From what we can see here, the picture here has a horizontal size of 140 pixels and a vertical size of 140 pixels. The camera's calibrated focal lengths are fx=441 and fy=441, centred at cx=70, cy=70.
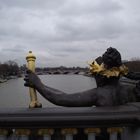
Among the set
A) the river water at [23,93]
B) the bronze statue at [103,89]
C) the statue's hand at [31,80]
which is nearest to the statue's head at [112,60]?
the bronze statue at [103,89]

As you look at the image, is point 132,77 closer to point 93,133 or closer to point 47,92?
point 47,92

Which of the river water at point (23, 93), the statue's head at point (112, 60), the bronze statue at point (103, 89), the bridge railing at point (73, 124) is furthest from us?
the river water at point (23, 93)

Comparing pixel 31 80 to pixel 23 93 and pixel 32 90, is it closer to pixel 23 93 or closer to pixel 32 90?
pixel 32 90

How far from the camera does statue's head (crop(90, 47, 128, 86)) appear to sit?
15.1 ft

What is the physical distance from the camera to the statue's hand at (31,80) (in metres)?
4.69

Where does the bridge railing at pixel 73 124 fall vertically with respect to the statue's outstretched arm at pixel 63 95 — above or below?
below

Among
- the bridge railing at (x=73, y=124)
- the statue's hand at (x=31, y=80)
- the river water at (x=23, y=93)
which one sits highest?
the statue's hand at (x=31, y=80)

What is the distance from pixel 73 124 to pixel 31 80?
106 centimetres

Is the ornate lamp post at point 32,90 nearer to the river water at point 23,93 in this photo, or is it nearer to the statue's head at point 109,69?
the statue's head at point 109,69

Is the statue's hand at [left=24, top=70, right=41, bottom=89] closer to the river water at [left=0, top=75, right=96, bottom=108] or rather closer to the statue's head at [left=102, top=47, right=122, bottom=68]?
the statue's head at [left=102, top=47, right=122, bottom=68]

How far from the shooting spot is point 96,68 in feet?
15.5

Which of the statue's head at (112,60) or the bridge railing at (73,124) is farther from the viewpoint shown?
the statue's head at (112,60)

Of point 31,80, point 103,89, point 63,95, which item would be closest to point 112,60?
point 103,89

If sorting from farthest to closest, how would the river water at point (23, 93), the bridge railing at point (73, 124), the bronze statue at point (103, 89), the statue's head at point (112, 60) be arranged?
1. the river water at point (23, 93)
2. the statue's head at point (112, 60)
3. the bronze statue at point (103, 89)
4. the bridge railing at point (73, 124)
